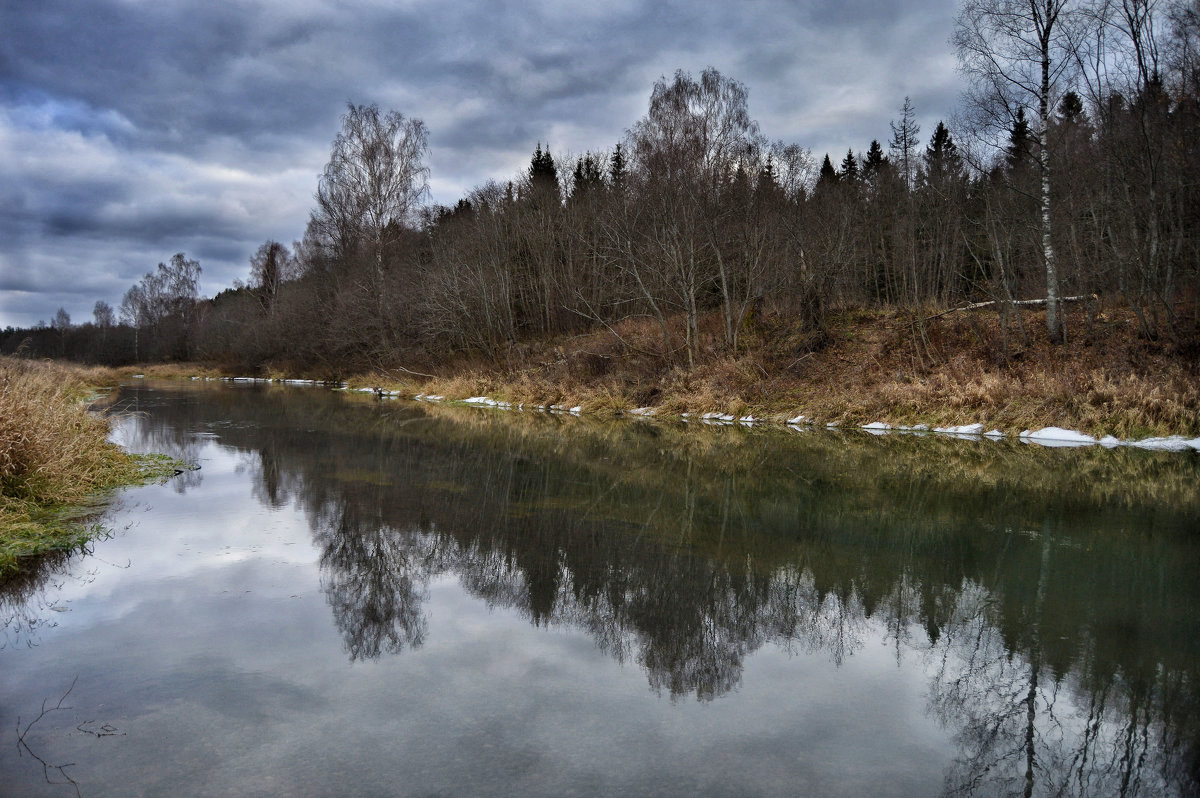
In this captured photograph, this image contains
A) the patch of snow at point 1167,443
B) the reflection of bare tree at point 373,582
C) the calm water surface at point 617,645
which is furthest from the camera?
the patch of snow at point 1167,443

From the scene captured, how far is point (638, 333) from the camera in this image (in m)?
29.4

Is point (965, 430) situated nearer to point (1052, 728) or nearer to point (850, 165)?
point (1052, 728)

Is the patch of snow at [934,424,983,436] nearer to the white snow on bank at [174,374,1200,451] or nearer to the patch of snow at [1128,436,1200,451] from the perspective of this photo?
the white snow on bank at [174,374,1200,451]

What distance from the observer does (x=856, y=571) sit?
6285mm

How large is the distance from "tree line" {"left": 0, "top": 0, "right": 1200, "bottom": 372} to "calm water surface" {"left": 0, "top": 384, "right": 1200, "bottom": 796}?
470 inches

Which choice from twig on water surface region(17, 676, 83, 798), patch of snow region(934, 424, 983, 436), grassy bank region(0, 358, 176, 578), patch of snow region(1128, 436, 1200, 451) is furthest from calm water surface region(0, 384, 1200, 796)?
patch of snow region(934, 424, 983, 436)

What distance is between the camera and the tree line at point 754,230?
1773 cm

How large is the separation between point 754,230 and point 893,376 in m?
7.36

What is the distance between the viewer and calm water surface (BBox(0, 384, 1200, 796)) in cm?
321

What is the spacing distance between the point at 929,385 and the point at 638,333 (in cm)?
1339

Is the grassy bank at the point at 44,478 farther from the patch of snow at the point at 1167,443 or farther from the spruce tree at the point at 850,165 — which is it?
the spruce tree at the point at 850,165

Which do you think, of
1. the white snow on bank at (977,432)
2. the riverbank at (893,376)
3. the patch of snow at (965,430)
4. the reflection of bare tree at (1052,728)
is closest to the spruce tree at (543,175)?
the riverbank at (893,376)

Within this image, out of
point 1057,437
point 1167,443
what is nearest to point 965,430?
point 1057,437

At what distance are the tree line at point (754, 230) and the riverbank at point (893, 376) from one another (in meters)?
0.74
